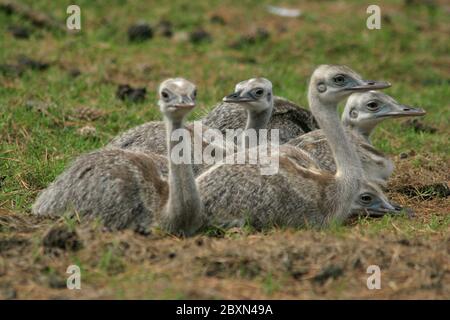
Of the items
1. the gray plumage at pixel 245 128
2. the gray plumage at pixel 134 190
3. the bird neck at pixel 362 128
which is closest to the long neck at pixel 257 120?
the gray plumage at pixel 245 128

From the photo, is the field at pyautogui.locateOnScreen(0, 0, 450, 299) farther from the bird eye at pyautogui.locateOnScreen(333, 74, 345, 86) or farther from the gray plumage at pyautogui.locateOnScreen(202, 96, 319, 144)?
the bird eye at pyautogui.locateOnScreen(333, 74, 345, 86)

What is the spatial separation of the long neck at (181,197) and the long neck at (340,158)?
1.26 metres

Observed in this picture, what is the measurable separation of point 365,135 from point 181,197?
3.57 metres

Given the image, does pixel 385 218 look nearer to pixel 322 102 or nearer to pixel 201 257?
pixel 322 102

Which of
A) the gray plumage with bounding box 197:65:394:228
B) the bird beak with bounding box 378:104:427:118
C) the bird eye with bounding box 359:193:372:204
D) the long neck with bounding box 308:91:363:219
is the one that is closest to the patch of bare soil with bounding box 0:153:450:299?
the gray plumage with bounding box 197:65:394:228

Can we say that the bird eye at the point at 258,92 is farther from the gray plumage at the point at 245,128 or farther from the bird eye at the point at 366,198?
the bird eye at the point at 366,198

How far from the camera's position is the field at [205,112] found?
6.28m

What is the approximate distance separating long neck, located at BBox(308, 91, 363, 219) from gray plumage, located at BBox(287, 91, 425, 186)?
0.90m

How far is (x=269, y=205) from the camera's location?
7.66 metres

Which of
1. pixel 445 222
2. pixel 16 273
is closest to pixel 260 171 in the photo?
pixel 445 222

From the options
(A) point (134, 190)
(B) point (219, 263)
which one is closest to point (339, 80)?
(A) point (134, 190)

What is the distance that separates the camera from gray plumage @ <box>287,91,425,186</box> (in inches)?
364

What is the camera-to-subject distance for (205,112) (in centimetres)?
1103

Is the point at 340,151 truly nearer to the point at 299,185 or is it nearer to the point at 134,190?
the point at 299,185
